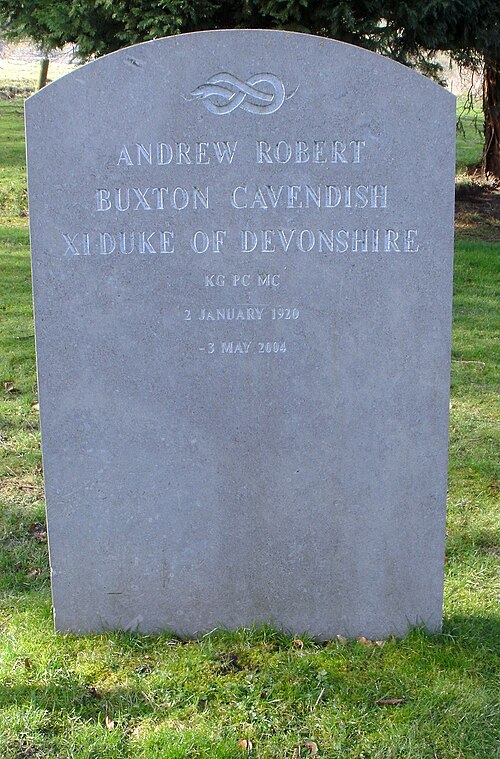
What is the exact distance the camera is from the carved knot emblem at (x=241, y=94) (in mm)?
3057

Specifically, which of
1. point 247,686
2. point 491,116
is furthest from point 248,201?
point 491,116

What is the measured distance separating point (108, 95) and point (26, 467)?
270 cm

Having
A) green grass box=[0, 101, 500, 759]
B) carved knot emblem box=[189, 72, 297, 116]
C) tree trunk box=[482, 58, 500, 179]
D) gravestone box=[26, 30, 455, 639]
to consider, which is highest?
tree trunk box=[482, 58, 500, 179]

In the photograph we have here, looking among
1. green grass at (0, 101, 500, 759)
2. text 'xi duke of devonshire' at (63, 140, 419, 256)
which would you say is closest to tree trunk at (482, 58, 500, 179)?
text 'xi duke of devonshire' at (63, 140, 419, 256)

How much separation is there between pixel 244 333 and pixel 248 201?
49 centimetres

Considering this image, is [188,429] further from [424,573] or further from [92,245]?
[424,573]

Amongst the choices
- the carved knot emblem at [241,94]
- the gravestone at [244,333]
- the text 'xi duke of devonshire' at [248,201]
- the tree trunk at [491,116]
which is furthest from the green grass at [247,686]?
the tree trunk at [491,116]

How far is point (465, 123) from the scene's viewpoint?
21.9 metres

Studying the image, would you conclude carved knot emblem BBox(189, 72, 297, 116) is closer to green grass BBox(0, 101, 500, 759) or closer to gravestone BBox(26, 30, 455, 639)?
gravestone BBox(26, 30, 455, 639)

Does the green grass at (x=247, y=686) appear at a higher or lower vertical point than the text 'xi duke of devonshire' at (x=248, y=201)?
lower

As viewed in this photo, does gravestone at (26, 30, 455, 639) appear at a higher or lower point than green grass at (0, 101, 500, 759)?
higher

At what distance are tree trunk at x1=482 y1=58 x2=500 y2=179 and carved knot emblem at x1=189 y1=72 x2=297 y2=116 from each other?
838cm

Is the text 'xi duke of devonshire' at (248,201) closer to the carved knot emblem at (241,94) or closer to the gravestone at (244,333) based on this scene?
the gravestone at (244,333)

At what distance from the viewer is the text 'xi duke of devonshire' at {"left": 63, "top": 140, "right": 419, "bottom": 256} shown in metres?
3.12
